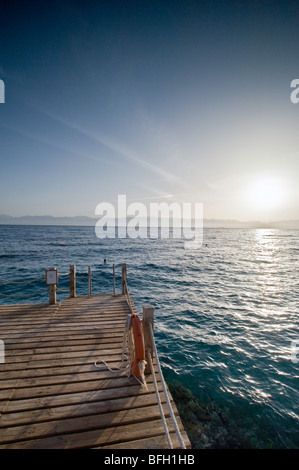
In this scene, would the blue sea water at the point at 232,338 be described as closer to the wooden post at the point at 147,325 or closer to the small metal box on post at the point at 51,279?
the small metal box on post at the point at 51,279

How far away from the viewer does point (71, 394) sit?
180 inches

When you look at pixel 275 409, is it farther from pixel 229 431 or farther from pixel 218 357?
pixel 218 357

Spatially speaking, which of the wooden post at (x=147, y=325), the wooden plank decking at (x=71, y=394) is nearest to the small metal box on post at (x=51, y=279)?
the wooden plank decking at (x=71, y=394)

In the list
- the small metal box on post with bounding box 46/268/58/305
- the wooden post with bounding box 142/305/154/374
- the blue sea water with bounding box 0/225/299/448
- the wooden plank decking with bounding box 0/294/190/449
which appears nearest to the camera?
the wooden plank decking with bounding box 0/294/190/449

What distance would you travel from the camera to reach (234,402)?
7.39 meters

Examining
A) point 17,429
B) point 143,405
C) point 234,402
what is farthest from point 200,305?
point 17,429

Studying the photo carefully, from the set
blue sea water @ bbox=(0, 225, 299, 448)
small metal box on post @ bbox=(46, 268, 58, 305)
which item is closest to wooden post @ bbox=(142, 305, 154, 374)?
blue sea water @ bbox=(0, 225, 299, 448)

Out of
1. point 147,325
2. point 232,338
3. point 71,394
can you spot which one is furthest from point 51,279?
point 232,338

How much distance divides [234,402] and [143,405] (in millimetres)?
5007

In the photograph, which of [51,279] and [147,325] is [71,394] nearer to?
[147,325]

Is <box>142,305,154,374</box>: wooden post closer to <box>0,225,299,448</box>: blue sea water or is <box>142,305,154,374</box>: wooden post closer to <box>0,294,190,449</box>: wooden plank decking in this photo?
<box>0,294,190,449</box>: wooden plank decking

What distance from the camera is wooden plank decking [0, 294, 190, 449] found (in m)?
3.65

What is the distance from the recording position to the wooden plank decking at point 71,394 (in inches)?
144

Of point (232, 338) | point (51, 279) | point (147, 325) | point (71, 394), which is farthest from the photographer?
point (232, 338)
